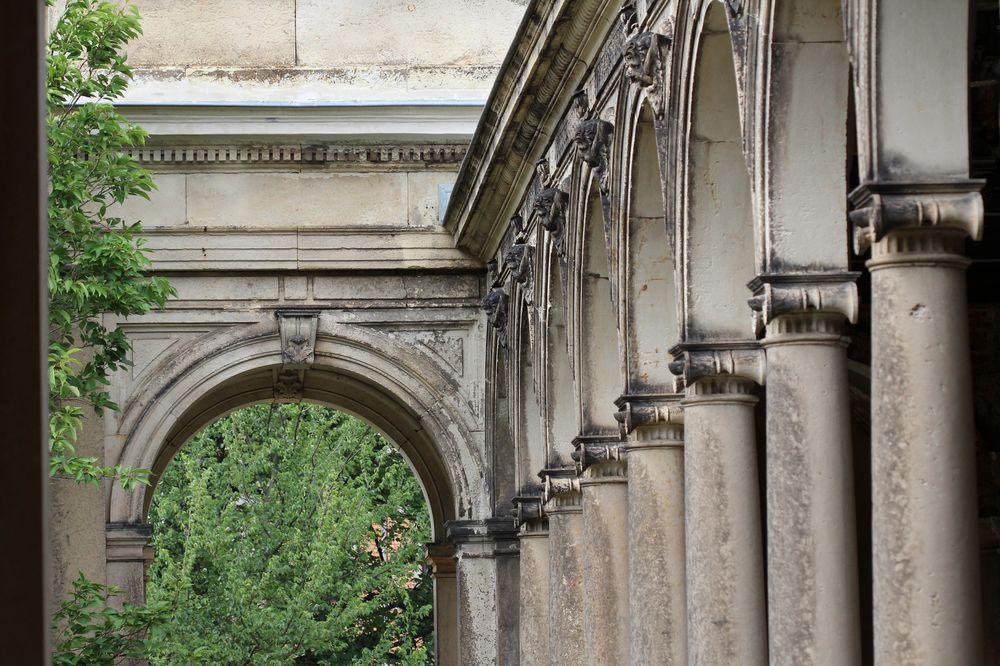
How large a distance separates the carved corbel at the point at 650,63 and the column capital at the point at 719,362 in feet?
4.28

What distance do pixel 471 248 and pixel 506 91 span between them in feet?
12.2

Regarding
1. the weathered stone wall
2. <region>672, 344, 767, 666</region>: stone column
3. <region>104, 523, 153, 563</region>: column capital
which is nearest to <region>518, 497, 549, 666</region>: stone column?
<region>104, 523, 153, 563</region>: column capital

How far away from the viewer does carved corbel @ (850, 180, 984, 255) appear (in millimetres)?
4984

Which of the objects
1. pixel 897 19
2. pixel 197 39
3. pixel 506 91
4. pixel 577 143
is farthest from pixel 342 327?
pixel 897 19

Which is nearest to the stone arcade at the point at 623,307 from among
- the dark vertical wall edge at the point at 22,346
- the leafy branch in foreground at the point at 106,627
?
the leafy branch in foreground at the point at 106,627

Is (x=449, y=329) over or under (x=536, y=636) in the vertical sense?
over

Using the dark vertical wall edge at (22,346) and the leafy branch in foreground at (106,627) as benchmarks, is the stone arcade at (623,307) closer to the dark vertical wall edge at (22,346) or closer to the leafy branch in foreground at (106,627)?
the leafy branch in foreground at (106,627)

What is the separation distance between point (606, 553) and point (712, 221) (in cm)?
372

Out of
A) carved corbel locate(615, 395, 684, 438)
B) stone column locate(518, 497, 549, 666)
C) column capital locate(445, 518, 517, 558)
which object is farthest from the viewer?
column capital locate(445, 518, 517, 558)

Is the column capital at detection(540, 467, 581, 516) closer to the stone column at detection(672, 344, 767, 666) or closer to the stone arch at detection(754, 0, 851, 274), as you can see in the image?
the stone column at detection(672, 344, 767, 666)

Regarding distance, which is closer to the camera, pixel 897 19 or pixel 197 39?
pixel 897 19

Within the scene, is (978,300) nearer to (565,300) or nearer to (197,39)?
(565,300)

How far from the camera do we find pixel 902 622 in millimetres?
4871

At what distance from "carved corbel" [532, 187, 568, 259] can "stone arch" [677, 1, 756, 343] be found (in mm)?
3859
